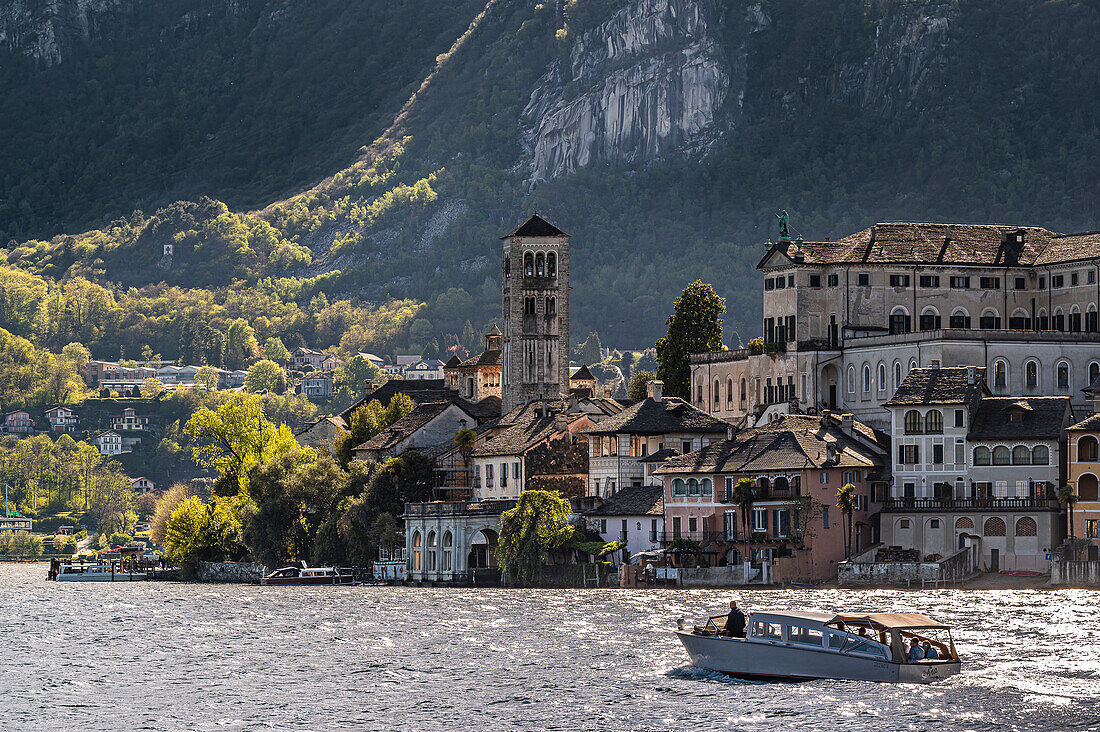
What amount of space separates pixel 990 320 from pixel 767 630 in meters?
99.9

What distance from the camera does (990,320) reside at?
191 metres

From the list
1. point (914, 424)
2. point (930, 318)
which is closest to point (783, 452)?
point (914, 424)

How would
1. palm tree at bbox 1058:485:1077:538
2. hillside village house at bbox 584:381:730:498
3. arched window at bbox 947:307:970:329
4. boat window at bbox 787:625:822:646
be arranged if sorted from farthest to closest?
arched window at bbox 947:307:970:329 → hillside village house at bbox 584:381:730:498 → palm tree at bbox 1058:485:1077:538 → boat window at bbox 787:625:822:646

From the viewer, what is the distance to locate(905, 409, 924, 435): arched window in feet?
525

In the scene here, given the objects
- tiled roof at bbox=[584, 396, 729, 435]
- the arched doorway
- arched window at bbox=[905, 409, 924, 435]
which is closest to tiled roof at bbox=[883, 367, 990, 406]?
arched window at bbox=[905, 409, 924, 435]

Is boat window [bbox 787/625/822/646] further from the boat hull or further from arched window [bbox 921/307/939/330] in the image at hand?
arched window [bbox 921/307/939/330]

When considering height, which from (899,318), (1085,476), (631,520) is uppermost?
(899,318)

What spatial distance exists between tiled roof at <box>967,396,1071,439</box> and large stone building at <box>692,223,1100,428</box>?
2131 centimetres

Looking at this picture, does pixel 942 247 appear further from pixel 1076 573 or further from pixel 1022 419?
pixel 1076 573

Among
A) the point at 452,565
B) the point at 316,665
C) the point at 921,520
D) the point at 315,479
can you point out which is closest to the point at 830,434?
the point at 921,520

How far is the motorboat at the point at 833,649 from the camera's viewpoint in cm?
9288

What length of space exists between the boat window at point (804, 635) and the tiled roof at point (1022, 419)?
207 ft

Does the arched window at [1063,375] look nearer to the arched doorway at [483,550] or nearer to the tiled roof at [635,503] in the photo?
the tiled roof at [635,503]

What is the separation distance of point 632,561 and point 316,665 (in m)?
56.1
